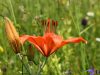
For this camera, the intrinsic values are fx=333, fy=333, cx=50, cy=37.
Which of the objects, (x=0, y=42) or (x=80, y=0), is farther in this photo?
(x=80, y=0)

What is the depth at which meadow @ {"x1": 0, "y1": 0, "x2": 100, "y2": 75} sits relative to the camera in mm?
1506

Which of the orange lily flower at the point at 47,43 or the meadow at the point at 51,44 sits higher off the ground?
the orange lily flower at the point at 47,43

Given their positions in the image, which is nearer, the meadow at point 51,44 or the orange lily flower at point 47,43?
the orange lily flower at point 47,43

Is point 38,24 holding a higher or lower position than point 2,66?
higher

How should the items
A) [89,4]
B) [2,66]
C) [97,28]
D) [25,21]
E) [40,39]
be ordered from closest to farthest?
[40,39]
[2,66]
[25,21]
[97,28]
[89,4]

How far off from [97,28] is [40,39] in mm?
2061

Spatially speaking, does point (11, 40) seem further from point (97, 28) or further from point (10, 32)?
point (97, 28)

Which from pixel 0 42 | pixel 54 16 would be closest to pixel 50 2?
pixel 54 16

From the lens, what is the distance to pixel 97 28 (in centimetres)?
322

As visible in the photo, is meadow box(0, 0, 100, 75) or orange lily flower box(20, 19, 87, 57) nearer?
orange lily flower box(20, 19, 87, 57)

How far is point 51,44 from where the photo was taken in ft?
4.11

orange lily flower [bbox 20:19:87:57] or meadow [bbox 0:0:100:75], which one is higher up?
orange lily flower [bbox 20:19:87:57]

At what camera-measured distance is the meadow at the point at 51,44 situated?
59.3 inches

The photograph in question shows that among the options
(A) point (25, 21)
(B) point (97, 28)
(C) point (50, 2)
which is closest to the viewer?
(A) point (25, 21)
